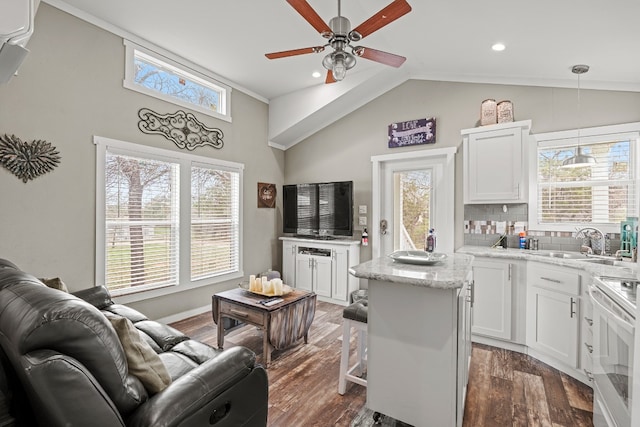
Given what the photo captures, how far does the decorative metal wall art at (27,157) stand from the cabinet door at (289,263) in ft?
10.2

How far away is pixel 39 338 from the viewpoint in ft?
2.97

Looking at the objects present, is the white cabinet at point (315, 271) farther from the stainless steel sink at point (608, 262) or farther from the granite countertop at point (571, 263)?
the stainless steel sink at point (608, 262)

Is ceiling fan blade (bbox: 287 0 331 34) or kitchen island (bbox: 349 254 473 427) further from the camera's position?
ceiling fan blade (bbox: 287 0 331 34)

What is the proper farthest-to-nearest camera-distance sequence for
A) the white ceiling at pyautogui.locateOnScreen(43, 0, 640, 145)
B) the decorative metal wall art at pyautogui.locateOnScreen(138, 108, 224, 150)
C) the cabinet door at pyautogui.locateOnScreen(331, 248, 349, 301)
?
the cabinet door at pyautogui.locateOnScreen(331, 248, 349, 301) < the decorative metal wall art at pyautogui.locateOnScreen(138, 108, 224, 150) < the white ceiling at pyautogui.locateOnScreen(43, 0, 640, 145)

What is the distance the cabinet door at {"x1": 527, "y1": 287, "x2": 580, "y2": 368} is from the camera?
252 centimetres

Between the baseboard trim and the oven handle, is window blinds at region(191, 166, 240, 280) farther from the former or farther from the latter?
the oven handle

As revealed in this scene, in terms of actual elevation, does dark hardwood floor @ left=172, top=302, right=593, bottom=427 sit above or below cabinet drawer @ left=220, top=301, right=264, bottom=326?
below

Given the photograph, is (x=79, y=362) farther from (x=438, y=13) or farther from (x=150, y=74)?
(x=150, y=74)

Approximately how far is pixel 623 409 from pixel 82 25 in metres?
4.89

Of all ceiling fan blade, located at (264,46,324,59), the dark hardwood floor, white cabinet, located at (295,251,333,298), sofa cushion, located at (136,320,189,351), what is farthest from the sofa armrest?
white cabinet, located at (295,251,333,298)

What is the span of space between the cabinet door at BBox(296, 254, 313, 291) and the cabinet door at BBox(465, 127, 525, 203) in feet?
8.06

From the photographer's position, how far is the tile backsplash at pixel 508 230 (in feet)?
10.8

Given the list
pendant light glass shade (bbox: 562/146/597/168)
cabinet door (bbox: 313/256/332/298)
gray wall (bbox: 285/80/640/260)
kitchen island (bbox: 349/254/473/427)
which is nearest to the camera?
kitchen island (bbox: 349/254/473/427)

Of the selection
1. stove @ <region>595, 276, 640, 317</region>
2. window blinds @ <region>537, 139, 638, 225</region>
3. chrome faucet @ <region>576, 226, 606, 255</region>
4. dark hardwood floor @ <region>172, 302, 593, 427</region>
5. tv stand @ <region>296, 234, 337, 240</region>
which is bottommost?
dark hardwood floor @ <region>172, 302, 593, 427</region>
